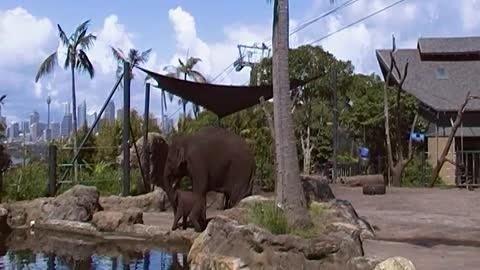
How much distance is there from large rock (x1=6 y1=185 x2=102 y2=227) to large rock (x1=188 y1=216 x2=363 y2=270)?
25.0 feet

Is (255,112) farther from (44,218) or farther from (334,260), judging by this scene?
(334,260)

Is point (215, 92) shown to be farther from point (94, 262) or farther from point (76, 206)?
point (94, 262)

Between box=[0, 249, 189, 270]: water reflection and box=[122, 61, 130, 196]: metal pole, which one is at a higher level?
box=[122, 61, 130, 196]: metal pole

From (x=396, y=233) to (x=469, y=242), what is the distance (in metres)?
1.66

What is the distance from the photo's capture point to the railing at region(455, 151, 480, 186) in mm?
30109

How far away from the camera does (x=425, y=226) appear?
50.9 ft

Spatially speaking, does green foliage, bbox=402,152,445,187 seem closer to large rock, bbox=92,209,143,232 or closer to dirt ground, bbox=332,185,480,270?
dirt ground, bbox=332,185,480,270

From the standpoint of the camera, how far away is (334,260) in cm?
935

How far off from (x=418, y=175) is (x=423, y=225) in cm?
1671

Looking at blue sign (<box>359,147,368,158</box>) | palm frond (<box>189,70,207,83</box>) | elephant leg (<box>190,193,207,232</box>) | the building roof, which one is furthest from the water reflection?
palm frond (<box>189,70,207,83</box>)

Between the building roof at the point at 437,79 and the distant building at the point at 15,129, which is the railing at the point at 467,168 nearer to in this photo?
the building roof at the point at 437,79

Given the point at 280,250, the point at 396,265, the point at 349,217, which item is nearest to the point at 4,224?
the point at 349,217

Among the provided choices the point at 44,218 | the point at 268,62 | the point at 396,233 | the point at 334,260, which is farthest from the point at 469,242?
the point at 268,62

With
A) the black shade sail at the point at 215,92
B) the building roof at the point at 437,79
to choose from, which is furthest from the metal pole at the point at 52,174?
the building roof at the point at 437,79
